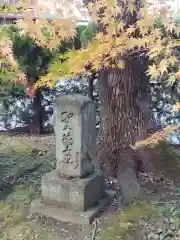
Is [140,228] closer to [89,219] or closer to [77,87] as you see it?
[89,219]

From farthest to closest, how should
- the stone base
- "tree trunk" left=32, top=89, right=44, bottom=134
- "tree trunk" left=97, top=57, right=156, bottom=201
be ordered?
"tree trunk" left=32, top=89, right=44, bottom=134, "tree trunk" left=97, top=57, right=156, bottom=201, the stone base

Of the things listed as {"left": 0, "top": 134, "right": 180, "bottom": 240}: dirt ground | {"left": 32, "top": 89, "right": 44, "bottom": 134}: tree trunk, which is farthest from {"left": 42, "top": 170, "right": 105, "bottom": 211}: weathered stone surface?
{"left": 32, "top": 89, "right": 44, "bottom": 134}: tree trunk

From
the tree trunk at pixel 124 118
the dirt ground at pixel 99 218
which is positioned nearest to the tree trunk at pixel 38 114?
the dirt ground at pixel 99 218

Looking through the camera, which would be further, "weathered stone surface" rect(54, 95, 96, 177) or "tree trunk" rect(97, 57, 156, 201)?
"tree trunk" rect(97, 57, 156, 201)

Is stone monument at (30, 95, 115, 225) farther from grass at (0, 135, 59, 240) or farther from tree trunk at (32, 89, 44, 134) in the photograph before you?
tree trunk at (32, 89, 44, 134)

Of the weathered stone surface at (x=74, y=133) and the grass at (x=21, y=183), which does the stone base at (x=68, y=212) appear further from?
the weathered stone surface at (x=74, y=133)

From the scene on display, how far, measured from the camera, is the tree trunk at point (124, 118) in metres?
4.65

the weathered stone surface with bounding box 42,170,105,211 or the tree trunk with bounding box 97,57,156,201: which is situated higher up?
the tree trunk with bounding box 97,57,156,201

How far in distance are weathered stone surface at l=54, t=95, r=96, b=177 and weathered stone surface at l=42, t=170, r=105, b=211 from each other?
0.09 metres

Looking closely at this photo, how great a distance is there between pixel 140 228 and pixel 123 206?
0.47 metres

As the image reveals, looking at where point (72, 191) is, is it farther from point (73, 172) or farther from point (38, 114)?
point (38, 114)

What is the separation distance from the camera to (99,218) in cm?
395

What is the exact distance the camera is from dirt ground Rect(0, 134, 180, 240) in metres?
3.67

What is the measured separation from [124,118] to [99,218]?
1360mm
